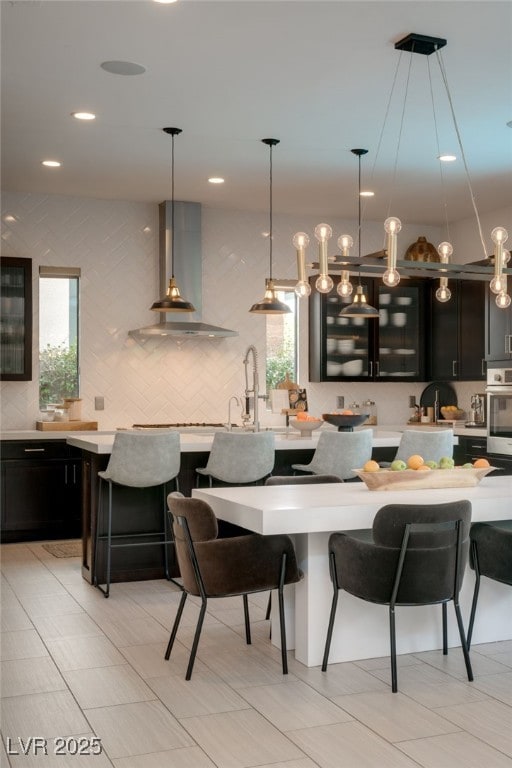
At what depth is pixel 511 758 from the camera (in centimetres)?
297

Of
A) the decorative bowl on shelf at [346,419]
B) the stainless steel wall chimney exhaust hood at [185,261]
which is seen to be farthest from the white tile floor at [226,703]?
the stainless steel wall chimney exhaust hood at [185,261]

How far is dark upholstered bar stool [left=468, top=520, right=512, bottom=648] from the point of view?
398 cm

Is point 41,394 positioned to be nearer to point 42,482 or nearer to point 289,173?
point 42,482

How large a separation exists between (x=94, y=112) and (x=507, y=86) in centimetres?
253

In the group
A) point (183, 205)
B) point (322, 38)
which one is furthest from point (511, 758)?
point (183, 205)

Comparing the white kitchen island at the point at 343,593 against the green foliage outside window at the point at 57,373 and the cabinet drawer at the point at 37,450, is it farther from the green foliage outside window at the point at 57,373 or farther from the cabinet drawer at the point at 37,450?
the green foliage outside window at the point at 57,373

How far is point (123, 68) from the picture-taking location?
485 cm

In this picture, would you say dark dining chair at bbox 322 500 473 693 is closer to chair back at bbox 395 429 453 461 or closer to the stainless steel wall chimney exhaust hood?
chair back at bbox 395 429 453 461

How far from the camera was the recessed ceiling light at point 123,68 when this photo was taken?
15.7ft

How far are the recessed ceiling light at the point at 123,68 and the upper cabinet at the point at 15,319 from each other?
125 inches

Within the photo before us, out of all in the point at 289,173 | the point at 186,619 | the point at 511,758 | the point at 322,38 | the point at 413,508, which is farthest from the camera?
the point at 289,173

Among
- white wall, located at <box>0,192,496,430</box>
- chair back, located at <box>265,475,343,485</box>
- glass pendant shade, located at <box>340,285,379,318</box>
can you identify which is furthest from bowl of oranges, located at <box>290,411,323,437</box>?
white wall, located at <box>0,192,496,430</box>

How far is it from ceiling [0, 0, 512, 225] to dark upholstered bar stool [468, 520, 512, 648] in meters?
2.44

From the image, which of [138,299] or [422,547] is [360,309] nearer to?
[138,299]
